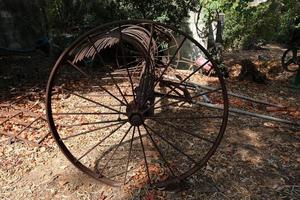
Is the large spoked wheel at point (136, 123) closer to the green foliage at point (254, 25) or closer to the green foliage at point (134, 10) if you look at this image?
the green foliage at point (134, 10)

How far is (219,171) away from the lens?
14.4 ft

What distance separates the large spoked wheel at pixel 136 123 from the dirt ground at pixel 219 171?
0.63 ft

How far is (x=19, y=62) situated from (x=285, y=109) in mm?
6387

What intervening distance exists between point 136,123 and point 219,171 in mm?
1471

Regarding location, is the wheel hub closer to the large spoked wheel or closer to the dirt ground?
the large spoked wheel

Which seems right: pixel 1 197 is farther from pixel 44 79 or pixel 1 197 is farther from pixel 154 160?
pixel 44 79

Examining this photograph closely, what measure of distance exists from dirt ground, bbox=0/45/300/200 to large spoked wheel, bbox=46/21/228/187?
0.19 metres

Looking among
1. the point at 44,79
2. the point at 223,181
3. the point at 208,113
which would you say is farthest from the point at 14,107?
the point at 223,181

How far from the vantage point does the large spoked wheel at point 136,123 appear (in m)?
3.50

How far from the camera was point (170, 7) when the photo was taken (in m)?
9.31

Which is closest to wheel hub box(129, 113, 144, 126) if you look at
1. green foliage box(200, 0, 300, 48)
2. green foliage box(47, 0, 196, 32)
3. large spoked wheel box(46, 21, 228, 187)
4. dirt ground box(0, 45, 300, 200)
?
large spoked wheel box(46, 21, 228, 187)

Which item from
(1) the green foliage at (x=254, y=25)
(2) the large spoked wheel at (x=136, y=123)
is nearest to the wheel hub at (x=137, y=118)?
(2) the large spoked wheel at (x=136, y=123)

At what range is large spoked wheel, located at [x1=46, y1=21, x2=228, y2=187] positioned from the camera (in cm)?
350

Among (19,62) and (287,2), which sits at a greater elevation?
(287,2)
